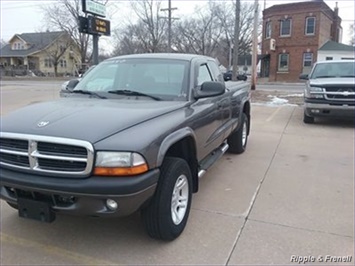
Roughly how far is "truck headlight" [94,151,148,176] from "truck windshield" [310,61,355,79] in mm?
8627

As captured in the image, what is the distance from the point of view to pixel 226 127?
5.18 metres

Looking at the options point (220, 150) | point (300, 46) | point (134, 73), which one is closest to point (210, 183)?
point (220, 150)

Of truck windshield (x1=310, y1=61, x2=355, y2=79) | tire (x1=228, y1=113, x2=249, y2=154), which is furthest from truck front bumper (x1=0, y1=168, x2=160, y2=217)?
truck windshield (x1=310, y1=61, x2=355, y2=79)

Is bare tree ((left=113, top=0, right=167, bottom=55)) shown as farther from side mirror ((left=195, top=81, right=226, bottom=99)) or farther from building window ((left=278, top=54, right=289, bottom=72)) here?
side mirror ((left=195, top=81, right=226, bottom=99))

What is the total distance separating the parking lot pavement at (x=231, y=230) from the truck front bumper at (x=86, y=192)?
555mm

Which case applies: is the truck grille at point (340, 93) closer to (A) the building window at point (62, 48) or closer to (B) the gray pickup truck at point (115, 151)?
(B) the gray pickup truck at point (115, 151)

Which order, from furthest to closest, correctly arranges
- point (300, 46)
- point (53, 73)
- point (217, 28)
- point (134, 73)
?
point (53, 73)
point (217, 28)
point (300, 46)
point (134, 73)

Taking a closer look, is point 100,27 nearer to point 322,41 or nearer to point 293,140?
point 293,140

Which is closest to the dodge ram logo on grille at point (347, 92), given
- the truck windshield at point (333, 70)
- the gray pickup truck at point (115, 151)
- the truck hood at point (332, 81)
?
the truck hood at point (332, 81)

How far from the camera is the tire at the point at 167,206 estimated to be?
308 centimetres

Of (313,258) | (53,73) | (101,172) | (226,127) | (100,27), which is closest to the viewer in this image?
(101,172)

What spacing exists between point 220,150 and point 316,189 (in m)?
1.37

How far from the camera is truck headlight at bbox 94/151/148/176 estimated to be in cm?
269

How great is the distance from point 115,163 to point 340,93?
762 centimetres
